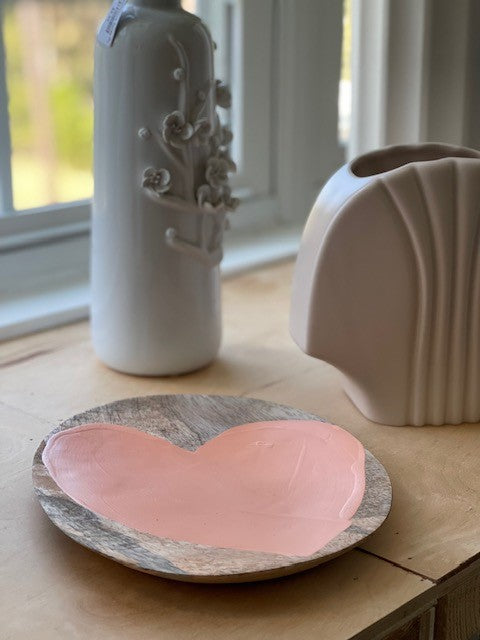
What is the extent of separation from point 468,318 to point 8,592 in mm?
375

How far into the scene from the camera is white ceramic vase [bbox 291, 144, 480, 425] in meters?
0.65

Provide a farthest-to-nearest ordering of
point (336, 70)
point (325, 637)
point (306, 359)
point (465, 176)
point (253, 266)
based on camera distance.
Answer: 1. point (336, 70)
2. point (253, 266)
3. point (306, 359)
4. point (465, 176)
5. point (325, 637)

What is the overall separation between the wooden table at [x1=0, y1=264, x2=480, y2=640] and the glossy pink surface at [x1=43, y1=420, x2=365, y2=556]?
26 millimetres

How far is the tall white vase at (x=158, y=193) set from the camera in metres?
0.71

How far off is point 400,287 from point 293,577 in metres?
0.24

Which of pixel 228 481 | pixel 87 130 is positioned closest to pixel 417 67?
pixel 87 130

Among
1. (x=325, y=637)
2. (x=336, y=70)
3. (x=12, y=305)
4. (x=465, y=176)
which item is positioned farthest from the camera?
(x=336, y=70)

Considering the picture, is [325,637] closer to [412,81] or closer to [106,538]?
[106,538]

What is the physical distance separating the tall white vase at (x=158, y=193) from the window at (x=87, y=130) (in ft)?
0.60

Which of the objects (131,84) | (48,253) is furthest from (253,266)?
(131,84)

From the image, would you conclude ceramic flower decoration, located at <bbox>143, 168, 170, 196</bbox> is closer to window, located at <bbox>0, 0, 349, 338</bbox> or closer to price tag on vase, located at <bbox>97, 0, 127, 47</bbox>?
price tag on vase, located at <bbox>97, 0, 127, 47</bbox>

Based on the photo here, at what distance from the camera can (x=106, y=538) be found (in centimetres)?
53

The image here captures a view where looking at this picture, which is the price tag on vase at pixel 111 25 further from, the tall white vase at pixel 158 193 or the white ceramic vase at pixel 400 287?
the white ceramic vase at pixel 400 287

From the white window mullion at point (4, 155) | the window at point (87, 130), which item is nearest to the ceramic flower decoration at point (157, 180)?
the window at point (87, 130)
